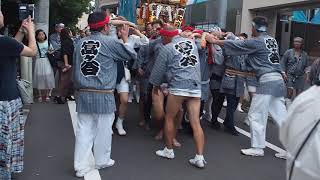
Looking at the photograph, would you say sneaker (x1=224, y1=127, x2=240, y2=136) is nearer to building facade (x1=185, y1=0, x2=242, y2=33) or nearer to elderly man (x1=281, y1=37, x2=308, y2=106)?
elderly man (x1=281, y1=37, x2=308, y2=106)

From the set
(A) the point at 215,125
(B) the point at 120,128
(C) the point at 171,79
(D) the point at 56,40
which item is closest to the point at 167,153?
(C) the point at 171,79

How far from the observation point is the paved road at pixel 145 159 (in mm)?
5480

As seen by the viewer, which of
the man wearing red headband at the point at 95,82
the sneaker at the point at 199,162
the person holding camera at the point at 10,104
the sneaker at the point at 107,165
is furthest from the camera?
the sneaker at the point at 199,162

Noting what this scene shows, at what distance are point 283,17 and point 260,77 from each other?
7.66 m

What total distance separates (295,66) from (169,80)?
5.25 meters

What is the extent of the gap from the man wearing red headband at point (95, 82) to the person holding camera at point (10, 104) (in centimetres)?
71

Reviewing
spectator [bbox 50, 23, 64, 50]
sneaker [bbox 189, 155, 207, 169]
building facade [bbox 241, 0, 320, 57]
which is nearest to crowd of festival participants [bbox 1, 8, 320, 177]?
sneaker [bbox 189, 155, 207, 169]

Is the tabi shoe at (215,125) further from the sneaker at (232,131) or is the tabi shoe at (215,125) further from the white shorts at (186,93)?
the white shorts at (186,93)

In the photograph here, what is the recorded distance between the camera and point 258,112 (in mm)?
6562

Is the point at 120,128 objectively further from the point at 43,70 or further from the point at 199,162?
the point at 43,70

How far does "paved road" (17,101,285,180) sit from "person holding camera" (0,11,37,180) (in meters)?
0.51

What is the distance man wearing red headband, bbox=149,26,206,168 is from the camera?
586cm

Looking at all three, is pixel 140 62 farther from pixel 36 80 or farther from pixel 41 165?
pixel 36 80

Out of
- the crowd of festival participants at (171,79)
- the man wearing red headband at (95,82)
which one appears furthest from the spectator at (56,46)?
the man wearing red headband at (95,82)
